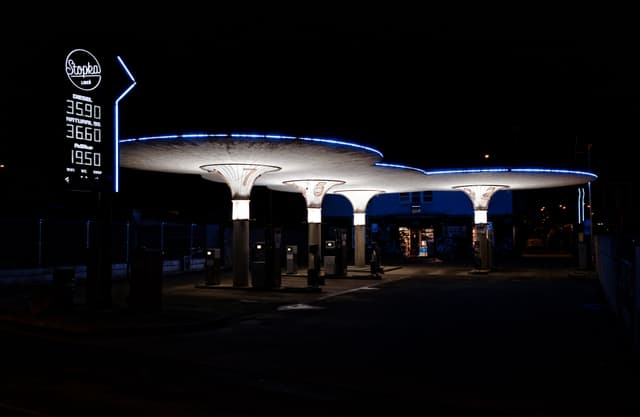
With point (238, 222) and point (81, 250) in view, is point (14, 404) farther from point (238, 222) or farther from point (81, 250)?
point (81, 250)

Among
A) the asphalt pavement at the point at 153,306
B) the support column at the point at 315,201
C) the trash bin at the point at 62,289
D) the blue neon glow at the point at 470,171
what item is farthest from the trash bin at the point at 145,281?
the blue neon glow at the point at 470,171

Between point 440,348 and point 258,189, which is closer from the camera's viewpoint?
point 440,348

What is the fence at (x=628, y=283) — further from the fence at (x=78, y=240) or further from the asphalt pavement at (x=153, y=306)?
the fence at (x=78, y=240)

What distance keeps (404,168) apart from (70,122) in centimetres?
1489

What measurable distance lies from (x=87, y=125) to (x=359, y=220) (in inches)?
872

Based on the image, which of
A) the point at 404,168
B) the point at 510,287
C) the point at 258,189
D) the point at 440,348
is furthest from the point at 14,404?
the point at 258,189

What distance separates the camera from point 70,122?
607 inches

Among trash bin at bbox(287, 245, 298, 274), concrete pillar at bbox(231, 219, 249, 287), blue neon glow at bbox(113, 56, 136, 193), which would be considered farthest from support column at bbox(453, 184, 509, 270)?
blue neon glow at bbox(113, 56, 136, 193)

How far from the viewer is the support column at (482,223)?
32.9 m

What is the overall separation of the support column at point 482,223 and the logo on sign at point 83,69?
2217cm

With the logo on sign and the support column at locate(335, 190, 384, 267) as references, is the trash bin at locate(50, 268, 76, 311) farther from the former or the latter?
the support column at locate(335, 190, 384, 267)

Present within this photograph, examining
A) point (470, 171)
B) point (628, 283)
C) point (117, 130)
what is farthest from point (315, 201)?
point (628, 283)

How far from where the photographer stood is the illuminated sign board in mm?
15344

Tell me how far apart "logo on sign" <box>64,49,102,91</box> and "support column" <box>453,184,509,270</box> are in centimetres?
2217
